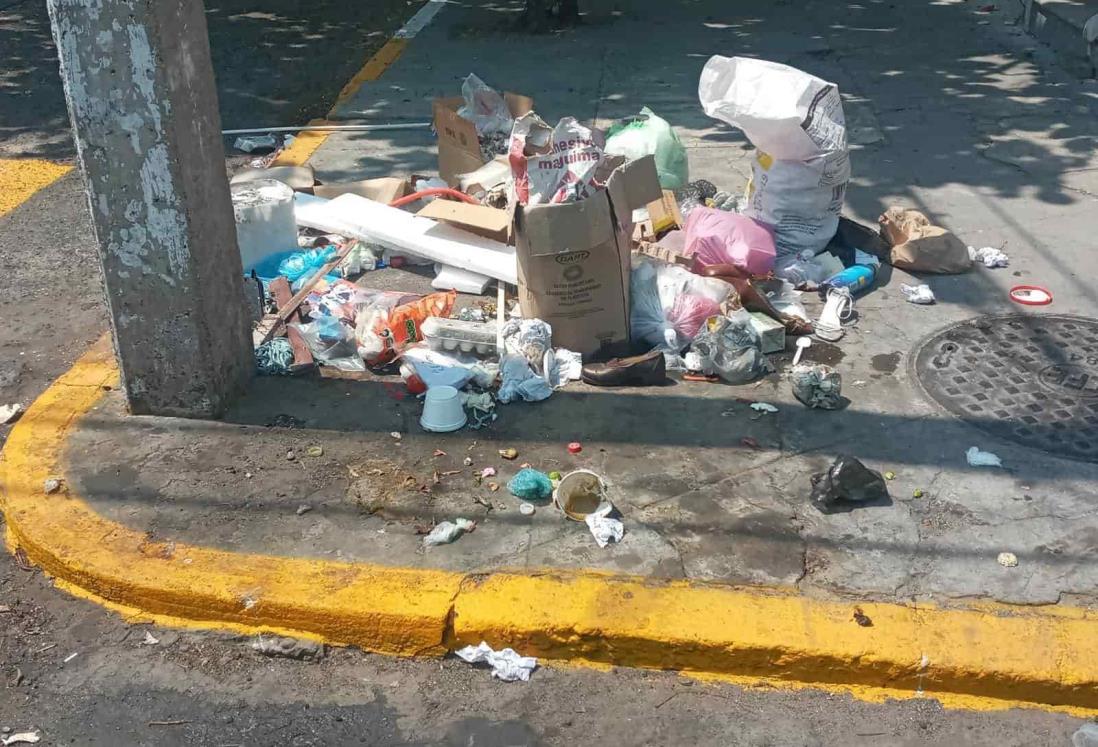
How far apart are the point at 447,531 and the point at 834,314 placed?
2297mm

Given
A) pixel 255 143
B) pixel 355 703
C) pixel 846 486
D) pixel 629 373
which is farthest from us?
pixel 255 143

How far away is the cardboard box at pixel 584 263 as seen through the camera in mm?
4207

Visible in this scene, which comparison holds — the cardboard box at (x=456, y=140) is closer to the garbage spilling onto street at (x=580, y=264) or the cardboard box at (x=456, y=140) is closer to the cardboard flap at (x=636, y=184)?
the garbage spilling onto street at (x=580, y=264)

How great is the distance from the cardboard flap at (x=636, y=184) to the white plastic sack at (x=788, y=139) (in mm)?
678

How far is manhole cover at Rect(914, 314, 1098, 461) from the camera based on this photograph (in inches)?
156

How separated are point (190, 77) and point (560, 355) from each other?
1.78 metres

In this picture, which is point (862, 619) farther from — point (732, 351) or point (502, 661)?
point (732, 351)

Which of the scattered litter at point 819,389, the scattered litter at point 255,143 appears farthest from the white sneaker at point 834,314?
the scattered litter at point 255,143

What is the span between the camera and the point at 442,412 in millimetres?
3980


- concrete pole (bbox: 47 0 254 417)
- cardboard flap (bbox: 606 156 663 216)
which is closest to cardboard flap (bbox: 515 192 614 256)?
cardboard flap (bbox: 606 156 663 216)

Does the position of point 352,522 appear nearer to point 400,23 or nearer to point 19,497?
point 19,497

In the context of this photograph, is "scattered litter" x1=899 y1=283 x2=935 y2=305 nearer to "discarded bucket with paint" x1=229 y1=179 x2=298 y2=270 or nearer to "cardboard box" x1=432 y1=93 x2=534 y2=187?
"cardboard box" x1=432 y1=93 x2=534 y2=187

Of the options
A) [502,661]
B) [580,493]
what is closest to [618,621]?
[502,661]

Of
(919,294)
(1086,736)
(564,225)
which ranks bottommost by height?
(1086,736)
